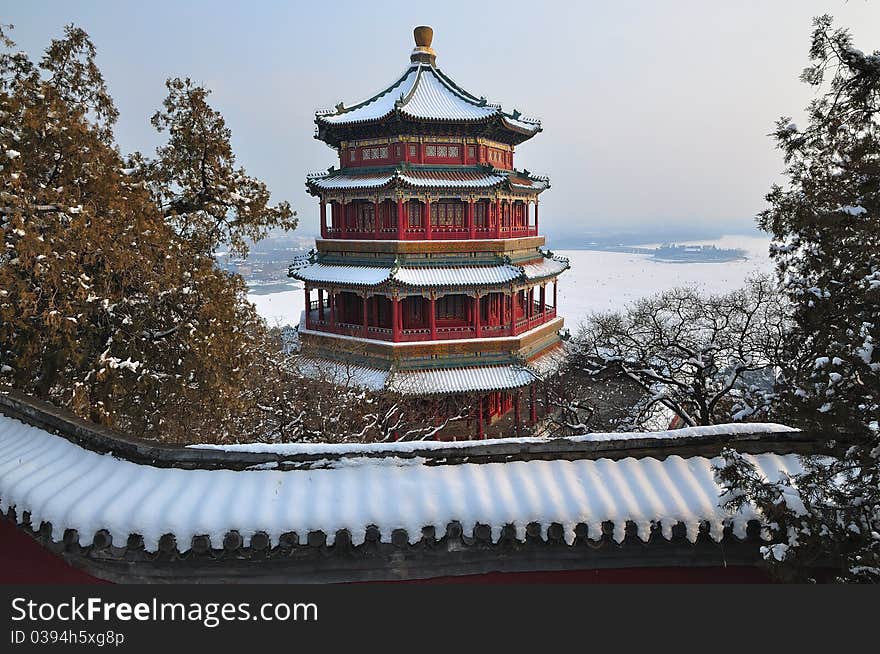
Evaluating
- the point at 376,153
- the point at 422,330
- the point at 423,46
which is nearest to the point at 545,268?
the point at 422,330

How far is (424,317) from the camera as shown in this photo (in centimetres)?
1884

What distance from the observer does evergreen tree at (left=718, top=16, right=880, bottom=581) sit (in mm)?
3373

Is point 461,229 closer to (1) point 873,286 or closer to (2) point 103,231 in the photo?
(2) point 103,231

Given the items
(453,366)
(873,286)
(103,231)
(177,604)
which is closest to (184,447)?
(177,604)

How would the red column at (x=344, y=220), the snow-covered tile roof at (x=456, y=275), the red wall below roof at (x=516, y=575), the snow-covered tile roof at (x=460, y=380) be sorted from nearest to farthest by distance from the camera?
the red wall below roof at (x=516, y=575), the snow-covered tile roof at (x=460, y=380), the snow-covered tile roof at (x=456, y=275), the red column at (x=344, y=220)

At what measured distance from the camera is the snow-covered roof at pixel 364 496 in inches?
152

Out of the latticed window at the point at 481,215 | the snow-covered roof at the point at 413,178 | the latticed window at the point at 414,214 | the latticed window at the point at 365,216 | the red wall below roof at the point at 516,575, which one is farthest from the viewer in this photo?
the latticed window at the point at 365,216

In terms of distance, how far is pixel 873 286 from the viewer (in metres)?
3.54

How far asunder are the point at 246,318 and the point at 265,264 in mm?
99890

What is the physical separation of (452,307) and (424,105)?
22.6ft

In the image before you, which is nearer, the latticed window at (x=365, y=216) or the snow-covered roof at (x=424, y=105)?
the snow-covered roof at (x=424, y=105)

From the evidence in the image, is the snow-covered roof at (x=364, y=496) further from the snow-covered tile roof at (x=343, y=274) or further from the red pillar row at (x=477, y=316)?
the red pillar row at (x=477, y=316)

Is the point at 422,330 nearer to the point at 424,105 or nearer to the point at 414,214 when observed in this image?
the point at 414,214

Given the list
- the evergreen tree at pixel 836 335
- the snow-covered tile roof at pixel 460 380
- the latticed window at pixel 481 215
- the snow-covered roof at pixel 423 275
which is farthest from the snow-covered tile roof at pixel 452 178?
the evergreen tree at pixel 836 335
